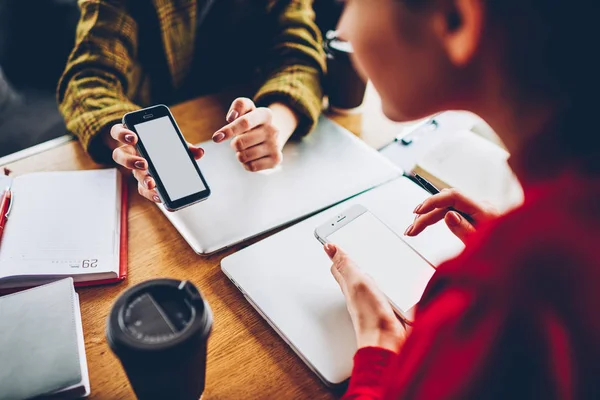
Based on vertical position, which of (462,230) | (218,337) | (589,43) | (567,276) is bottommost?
(218,337)

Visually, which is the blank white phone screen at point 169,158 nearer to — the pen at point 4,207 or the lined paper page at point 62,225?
the lined paper page at point 62,225

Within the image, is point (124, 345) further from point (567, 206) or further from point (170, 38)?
point (170, 38)

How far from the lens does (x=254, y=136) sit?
854 millimetres

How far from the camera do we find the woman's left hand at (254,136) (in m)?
0.84

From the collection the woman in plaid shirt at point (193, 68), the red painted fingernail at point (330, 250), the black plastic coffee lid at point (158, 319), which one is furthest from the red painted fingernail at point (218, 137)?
the black plastic coffee lid at point (158, 319)

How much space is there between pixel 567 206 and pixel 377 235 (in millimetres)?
390

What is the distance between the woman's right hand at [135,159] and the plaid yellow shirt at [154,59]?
0.10 meters

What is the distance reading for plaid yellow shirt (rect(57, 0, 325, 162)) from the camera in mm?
909

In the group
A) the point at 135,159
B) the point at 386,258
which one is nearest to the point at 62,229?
the point at 135,159

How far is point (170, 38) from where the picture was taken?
3.52 feet

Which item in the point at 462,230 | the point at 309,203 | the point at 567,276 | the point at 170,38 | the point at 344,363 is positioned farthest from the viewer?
the point at 170,38

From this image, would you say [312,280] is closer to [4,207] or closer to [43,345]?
[43,345]

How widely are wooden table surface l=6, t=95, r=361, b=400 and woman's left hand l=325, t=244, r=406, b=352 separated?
0.08 meters

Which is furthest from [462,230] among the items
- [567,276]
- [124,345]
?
[124,345]
